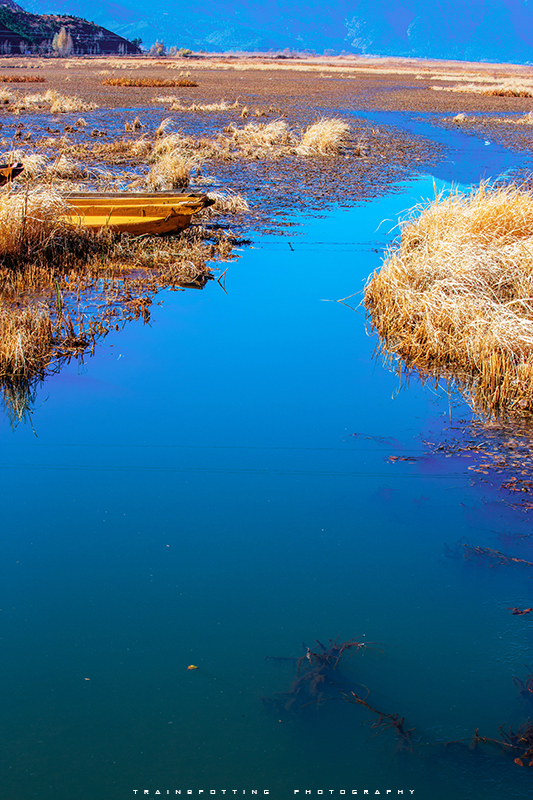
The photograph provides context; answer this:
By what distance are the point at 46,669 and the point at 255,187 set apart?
12068 mm

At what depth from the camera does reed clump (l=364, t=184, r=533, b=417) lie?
580cm

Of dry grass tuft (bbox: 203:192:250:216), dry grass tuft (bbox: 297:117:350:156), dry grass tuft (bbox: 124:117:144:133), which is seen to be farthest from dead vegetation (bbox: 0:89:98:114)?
dry grass tuft (bbox: 203:192:250:216)

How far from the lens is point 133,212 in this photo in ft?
30.8

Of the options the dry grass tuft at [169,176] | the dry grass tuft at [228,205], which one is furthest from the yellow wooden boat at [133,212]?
the dry grass tuft at [169,176]

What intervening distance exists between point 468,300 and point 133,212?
522cm

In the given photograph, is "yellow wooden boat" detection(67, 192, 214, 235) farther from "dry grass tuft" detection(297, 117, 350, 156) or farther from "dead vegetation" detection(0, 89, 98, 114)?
"dead vegetation" detection(0, 89, 98, 114)

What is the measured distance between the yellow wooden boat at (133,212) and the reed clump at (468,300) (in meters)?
3.10

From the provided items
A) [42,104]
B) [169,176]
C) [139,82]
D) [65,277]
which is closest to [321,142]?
[169,176]

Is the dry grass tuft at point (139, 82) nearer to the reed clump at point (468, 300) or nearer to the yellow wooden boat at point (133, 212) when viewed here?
the yellow wooden boat at point (133, 212)

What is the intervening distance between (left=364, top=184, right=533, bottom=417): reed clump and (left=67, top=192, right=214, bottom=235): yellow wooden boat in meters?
3.10

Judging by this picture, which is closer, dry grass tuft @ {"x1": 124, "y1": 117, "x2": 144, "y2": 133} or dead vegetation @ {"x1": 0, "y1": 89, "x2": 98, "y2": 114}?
dry grass tuft @ {"x1": 124, "y1": 117, "x2": 144, "y2": 133}

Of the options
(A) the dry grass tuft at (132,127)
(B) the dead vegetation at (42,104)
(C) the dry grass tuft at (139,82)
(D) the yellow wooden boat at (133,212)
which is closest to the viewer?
(D) the yellow wooden boat at (133,212)

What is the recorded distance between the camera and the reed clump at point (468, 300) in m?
5.80

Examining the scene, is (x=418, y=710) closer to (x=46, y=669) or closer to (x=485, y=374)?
(x=46, y=669)
